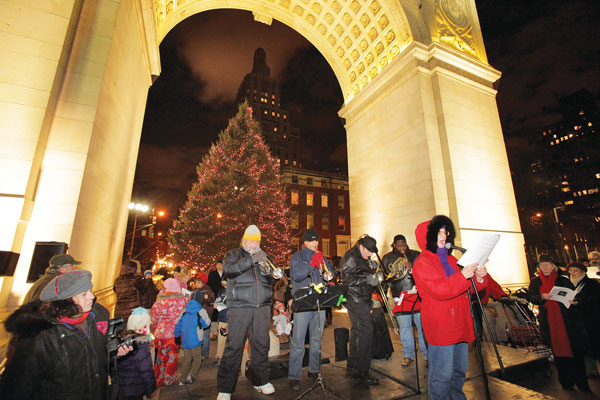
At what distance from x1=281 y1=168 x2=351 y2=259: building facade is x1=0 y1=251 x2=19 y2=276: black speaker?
112ft

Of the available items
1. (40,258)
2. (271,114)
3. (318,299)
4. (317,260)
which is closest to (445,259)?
(318,299)

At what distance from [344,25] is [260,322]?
53.1 ft

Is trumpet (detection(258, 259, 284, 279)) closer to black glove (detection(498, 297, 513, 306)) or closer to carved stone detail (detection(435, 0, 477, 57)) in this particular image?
black glove (detection(498, 297, 513, 306))

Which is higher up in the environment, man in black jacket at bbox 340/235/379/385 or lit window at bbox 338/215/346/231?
lit window at bbox 338/215/346/231

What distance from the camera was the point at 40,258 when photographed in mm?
4523

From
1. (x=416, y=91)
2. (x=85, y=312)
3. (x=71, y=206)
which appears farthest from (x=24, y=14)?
(x=416, y=91)

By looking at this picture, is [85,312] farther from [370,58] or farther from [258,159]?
[258,159]

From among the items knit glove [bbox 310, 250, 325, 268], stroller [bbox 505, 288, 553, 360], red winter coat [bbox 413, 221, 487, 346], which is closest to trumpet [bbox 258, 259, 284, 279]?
knit glove [bbox 310, 250, 325, 268]

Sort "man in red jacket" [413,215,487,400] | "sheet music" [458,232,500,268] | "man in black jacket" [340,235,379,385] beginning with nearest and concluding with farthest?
"sheet music" [458,232,500,268] → "man in red jacket" [413,215,487,400] → "man in black jacket" [340,235,379,385]

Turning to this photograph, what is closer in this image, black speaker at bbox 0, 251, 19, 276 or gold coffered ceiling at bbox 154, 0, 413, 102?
black speaker at bbox 0, 251, 19, 276

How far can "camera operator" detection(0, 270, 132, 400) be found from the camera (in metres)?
1.72

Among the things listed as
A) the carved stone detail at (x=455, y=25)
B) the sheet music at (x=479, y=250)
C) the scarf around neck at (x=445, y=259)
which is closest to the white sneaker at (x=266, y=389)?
the scarf around neck at (x=445, y=259)

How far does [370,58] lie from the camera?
14359mm

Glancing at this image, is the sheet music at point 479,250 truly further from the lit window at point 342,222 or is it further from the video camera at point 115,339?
the lit window at point 342,222
